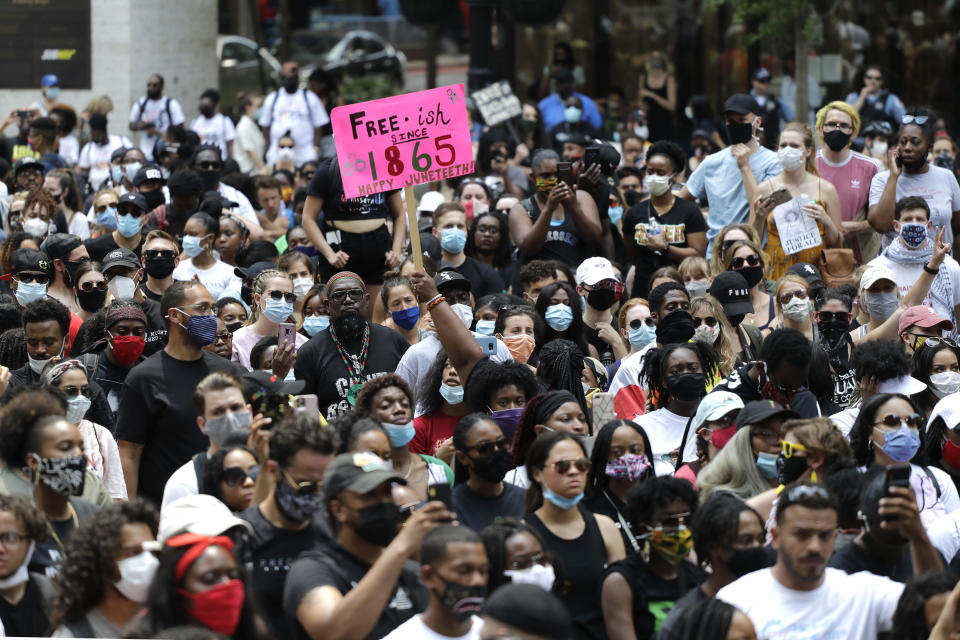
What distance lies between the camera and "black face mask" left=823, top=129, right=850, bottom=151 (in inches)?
460

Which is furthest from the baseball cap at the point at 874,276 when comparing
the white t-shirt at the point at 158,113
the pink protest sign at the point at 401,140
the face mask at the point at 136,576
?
the white t-shirt at the point at 158,113

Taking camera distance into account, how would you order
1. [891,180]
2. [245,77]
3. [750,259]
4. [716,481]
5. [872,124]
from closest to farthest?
[716,481] → [750,259] → [891,180] → [872,124] → [245,77]

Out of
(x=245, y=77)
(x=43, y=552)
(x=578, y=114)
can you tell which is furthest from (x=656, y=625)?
(x=245, y=77)

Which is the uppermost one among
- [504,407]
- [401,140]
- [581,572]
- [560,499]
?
[401,140]

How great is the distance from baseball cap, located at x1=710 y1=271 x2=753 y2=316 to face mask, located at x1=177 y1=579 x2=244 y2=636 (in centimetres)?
489

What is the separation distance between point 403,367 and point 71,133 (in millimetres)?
11868

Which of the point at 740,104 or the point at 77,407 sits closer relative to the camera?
the point at 77,407

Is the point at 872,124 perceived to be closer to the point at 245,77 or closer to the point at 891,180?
the point at 891,180

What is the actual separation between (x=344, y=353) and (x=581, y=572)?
2.81 m

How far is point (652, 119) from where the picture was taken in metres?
19.9

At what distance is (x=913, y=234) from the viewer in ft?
33.1

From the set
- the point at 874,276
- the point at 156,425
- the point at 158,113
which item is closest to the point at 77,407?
the point at 156,425

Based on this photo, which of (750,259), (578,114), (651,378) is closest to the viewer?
(651,378)

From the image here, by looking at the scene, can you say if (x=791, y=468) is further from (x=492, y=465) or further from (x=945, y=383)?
(x=945, y=383)
